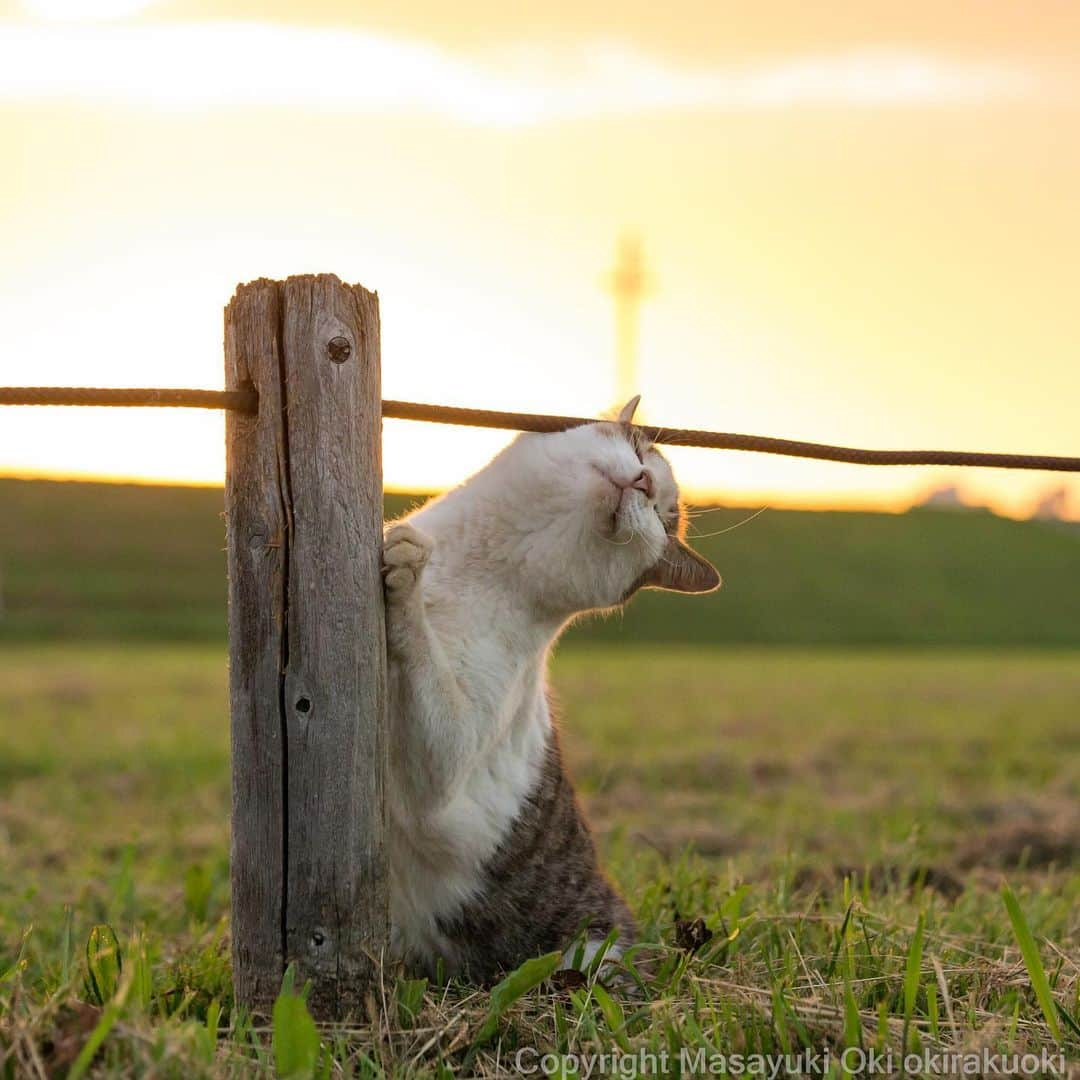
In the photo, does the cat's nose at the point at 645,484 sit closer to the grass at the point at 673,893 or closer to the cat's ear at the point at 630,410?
the cat's ear at the point at 630,410

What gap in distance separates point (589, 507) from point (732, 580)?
35742 millimetres

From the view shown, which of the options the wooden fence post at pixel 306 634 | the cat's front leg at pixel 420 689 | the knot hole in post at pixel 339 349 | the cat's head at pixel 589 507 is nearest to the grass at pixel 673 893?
the wooden fence post at pixel 306 634

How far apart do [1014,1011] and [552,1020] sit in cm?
97

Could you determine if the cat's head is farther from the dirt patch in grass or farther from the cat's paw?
the dirt patch in grass

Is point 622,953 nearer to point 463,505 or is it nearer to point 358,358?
point 463,505

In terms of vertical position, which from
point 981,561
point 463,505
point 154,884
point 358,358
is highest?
point 358,358

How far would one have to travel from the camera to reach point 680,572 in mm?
3266

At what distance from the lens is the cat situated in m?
2.73

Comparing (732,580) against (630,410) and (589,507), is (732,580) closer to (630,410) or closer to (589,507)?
(630,410)

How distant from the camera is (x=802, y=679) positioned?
59.9 feet

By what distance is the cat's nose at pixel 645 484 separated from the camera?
9.44 ft

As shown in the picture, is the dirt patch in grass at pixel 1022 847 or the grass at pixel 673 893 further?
the dirt patch in grass at pixel 1022 847

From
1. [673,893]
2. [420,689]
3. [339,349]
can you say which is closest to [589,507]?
[420,689]

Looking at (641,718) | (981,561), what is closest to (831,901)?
(641,718)
